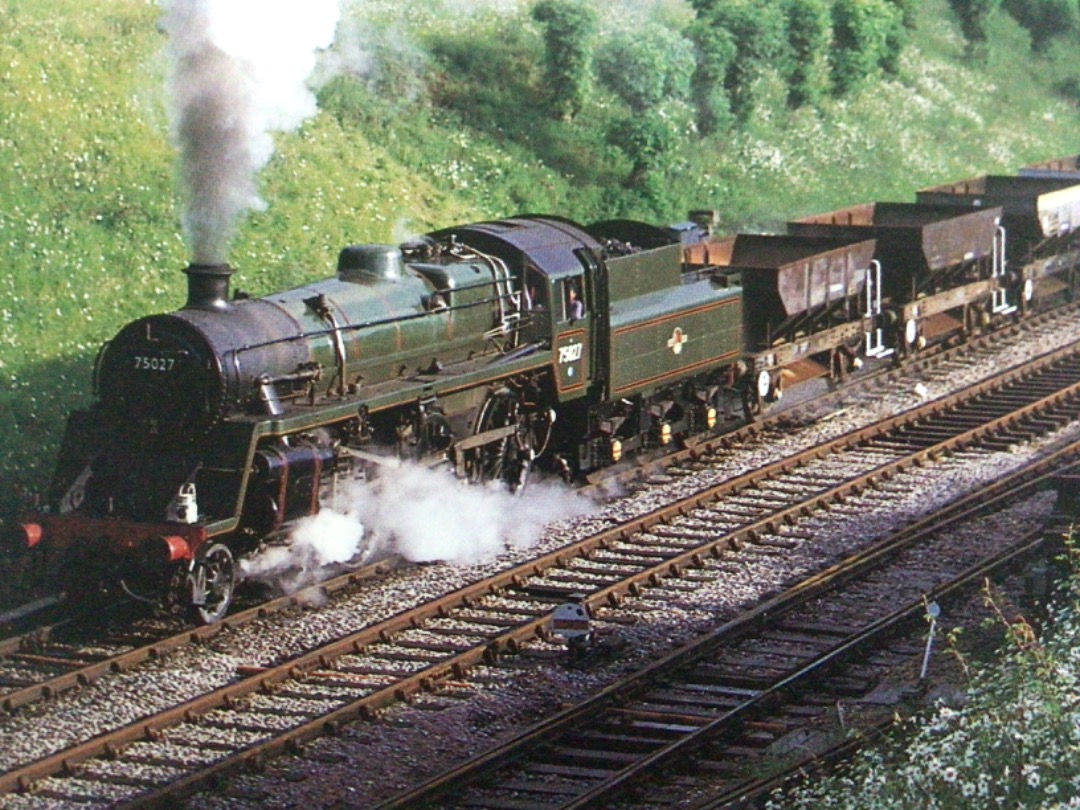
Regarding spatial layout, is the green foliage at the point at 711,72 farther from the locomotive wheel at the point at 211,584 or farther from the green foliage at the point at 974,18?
the locomotive wheel at the point at 211,584

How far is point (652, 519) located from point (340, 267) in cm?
374

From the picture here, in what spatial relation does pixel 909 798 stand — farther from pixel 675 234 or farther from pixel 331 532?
pixel 675 234

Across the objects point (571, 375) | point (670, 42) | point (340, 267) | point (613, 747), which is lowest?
point (613, 747)

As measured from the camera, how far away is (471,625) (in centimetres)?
1313

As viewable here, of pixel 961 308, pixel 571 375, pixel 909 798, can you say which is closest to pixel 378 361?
pixel 571 375

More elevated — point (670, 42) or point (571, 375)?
point (670, 42)

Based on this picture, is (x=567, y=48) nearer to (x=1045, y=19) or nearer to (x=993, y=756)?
(x=993, y=756)

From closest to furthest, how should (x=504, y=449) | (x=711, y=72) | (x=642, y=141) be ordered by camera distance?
(x=504, y=449), (x=642, y=141), (x=711, y=72)

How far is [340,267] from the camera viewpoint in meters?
15.3

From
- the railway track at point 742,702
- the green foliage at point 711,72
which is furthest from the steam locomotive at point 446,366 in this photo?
the green foliage at point 711,72

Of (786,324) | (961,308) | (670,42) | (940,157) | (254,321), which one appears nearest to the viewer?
(254,321)

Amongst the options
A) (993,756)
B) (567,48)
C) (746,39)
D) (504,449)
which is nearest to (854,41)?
(746,39)

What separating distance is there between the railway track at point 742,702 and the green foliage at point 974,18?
35783 mm

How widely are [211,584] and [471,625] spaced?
201 centimetres
